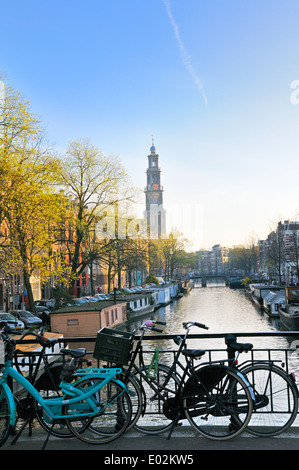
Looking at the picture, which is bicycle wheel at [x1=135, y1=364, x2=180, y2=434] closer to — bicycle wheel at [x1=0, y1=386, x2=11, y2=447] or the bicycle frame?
the bicycle frame

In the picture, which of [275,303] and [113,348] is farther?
[275,303]

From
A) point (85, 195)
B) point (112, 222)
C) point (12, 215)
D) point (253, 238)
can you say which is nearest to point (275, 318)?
point (112, 222)

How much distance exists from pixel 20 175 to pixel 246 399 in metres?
19.6

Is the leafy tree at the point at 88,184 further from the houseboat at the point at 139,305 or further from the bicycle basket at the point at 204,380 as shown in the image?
the bicycle basket at the point at 204,380

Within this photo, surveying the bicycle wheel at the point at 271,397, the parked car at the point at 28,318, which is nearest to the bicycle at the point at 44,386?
the bicycle wheel at the point at 271,397

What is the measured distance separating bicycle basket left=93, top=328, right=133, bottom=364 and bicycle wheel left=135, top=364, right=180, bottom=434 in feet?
1.03

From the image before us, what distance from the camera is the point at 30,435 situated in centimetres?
496

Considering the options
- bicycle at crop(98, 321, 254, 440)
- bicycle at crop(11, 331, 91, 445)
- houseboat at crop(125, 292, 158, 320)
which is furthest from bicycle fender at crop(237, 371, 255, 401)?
houseboat at crop(125, 292, 158, 320)

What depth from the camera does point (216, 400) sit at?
474cm

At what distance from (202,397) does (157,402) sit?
0.62 meters

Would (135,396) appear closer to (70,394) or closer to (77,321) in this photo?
(70,394)

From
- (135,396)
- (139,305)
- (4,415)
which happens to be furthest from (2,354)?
(139,305)
